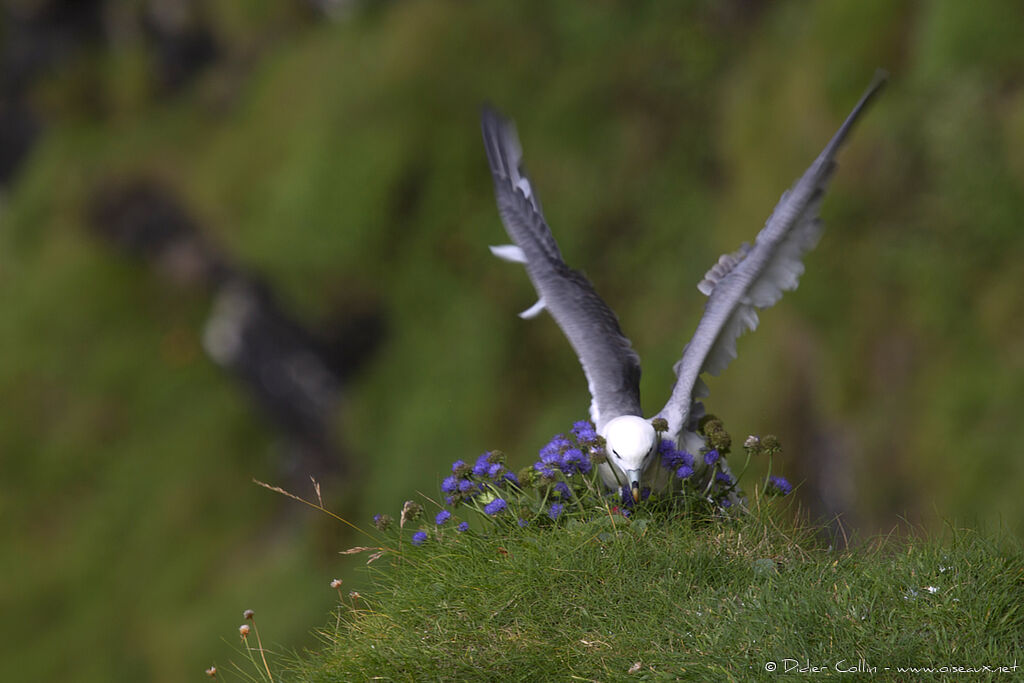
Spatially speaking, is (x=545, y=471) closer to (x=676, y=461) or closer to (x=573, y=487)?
(x=573, y=487)

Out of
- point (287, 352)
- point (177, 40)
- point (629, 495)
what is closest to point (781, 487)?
point (629, 495)

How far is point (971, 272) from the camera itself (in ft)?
22.9

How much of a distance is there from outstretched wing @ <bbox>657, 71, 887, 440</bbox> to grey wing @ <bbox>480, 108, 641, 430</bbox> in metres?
0.25

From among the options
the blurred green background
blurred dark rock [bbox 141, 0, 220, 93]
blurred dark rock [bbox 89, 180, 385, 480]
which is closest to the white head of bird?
the blurred green background

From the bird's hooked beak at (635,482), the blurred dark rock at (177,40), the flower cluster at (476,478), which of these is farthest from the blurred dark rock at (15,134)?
the bird's hooked beak at (635,482)

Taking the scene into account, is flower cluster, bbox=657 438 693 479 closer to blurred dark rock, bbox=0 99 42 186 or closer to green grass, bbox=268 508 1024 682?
green grass, bbox=268 508 1024 682

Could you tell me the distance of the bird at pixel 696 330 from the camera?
3.97 metres

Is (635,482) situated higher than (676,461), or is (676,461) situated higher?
(676,461)

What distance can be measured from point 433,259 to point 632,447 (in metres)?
8.01

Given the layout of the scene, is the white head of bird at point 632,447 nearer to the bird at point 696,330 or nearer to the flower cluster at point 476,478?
the bird at point 696,330

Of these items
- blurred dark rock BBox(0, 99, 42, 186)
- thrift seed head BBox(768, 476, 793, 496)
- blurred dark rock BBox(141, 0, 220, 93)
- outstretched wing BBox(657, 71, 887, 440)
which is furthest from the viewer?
blurred dark rock BBox(0, 99, 42, 186)

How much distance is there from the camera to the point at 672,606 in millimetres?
3469

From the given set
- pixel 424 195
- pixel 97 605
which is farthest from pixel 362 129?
pixel 97 605

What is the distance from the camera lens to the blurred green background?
23.3 ft
